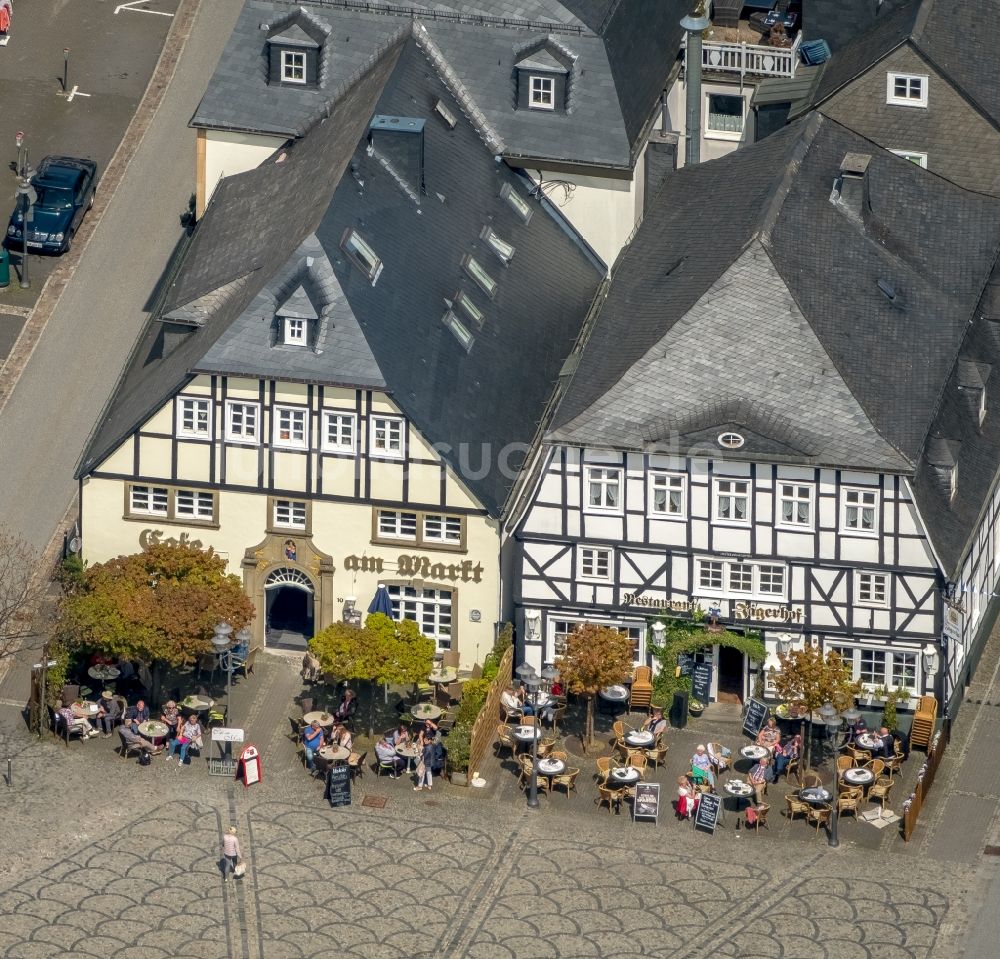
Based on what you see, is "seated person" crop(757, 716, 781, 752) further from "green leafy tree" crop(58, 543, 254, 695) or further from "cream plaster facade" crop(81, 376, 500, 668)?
"green leafy tree" crop(58, 543, 254, 695)

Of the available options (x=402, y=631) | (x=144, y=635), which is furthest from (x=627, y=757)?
(x=144, y=635)

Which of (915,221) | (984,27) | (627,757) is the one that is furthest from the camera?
(984,27)

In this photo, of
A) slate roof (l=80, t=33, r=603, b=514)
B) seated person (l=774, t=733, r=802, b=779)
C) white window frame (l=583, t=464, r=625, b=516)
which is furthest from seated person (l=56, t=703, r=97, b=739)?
seated person (l=774, t=733, r=802, b=779)

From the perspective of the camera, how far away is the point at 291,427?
110 m

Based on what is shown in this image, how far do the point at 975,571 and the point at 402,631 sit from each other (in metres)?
16.9

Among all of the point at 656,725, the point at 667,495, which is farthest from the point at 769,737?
the point at 667,495

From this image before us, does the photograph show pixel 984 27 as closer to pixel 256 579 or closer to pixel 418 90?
pixel 418 90

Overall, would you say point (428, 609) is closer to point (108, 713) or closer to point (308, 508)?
point (308, 508)

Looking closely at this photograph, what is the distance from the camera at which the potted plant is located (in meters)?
106

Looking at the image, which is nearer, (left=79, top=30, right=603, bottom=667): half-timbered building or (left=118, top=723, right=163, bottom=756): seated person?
(left=118, top=723, right=163, bottom=756): seated person

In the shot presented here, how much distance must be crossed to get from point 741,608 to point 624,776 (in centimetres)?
706

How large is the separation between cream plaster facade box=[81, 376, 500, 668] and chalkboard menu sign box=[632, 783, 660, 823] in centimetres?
932

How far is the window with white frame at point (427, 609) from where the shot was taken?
11219 cm

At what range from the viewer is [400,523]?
111 metres
